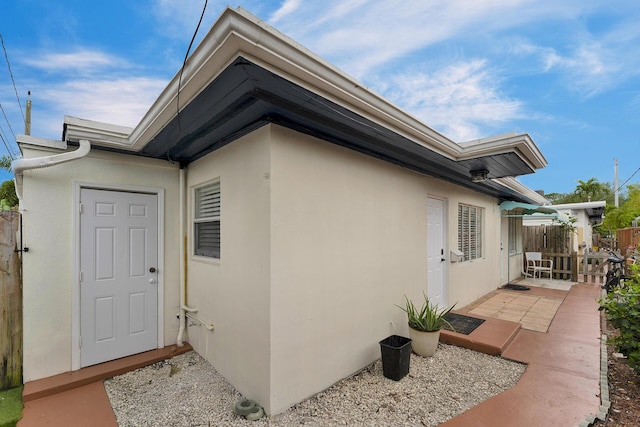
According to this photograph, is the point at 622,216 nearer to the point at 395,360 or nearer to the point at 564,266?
the point at 564,266

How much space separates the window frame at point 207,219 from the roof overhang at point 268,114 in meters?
0.49

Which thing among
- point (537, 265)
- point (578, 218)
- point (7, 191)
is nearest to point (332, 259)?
point (537, 265)

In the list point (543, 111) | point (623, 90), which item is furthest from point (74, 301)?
point (623, 90)

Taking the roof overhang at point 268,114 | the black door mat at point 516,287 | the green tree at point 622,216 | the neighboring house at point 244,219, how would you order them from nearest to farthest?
the roof overhang at point 268,114
the neighboring house at point 244,219
the black door mat at point 516,287
the green tree at point 622,216

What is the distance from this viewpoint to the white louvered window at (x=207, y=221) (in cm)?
384

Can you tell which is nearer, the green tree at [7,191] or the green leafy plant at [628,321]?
the green leafy plant at [628,321]

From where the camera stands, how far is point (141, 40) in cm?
516

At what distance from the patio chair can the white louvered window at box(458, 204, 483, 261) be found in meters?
4.19

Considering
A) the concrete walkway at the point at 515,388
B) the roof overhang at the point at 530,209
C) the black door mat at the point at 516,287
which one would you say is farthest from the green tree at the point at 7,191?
the black door mat at the point at 516,287

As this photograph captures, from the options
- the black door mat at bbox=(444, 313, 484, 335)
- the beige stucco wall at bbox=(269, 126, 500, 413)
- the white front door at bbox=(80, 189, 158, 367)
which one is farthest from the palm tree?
the white front door at bbox=(80, 189, 158, 367)

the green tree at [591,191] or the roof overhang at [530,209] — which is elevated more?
the green tree at [591,191]

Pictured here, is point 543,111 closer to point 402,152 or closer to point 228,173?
point 402,152

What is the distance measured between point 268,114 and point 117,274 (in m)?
3.12

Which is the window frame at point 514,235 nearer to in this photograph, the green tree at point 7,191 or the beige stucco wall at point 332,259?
the beige stucco wall at point 332,259
